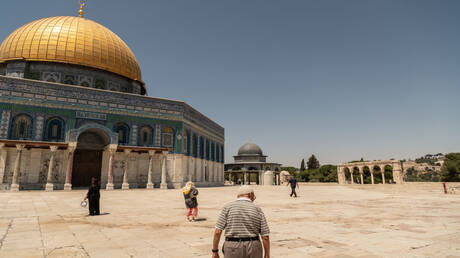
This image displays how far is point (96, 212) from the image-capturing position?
8609 mm

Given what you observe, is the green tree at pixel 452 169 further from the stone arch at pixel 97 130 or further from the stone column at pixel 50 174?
the stone column at pixel 50 174

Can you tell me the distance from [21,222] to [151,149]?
1746 centimetres

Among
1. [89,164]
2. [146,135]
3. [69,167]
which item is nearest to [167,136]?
[146,135]

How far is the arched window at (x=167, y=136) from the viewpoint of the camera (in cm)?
2659

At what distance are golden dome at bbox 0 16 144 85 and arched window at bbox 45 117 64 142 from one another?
22.2 feet

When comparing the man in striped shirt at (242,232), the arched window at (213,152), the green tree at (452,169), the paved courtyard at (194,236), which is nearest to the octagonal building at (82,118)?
the arched window at (213,152)

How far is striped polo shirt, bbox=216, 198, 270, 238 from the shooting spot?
110 inches

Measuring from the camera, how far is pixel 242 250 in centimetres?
272

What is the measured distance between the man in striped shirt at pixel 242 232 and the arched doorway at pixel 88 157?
918 inches

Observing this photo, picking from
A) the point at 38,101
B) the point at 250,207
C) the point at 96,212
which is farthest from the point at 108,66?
the point at 250,207

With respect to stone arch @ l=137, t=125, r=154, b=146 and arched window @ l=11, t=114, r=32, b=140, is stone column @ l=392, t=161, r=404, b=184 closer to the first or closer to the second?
stone arch @ l=137, t=125, r=154, b=146

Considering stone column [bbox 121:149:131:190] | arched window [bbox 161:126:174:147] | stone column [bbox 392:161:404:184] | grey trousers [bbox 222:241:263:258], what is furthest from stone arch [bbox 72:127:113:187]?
stone column [bbox 392:161:404:184]

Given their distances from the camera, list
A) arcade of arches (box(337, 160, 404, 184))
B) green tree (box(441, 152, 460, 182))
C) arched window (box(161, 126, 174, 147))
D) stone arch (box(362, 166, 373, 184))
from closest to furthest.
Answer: arched window (box(161, 126, 174, 147)), arcade of arches (box(337, 160, 404, 184)), green tree (box(441, 152, 460, 182)), stone arch (box(362, 166, 373, 184))

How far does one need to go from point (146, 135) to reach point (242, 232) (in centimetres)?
2467
